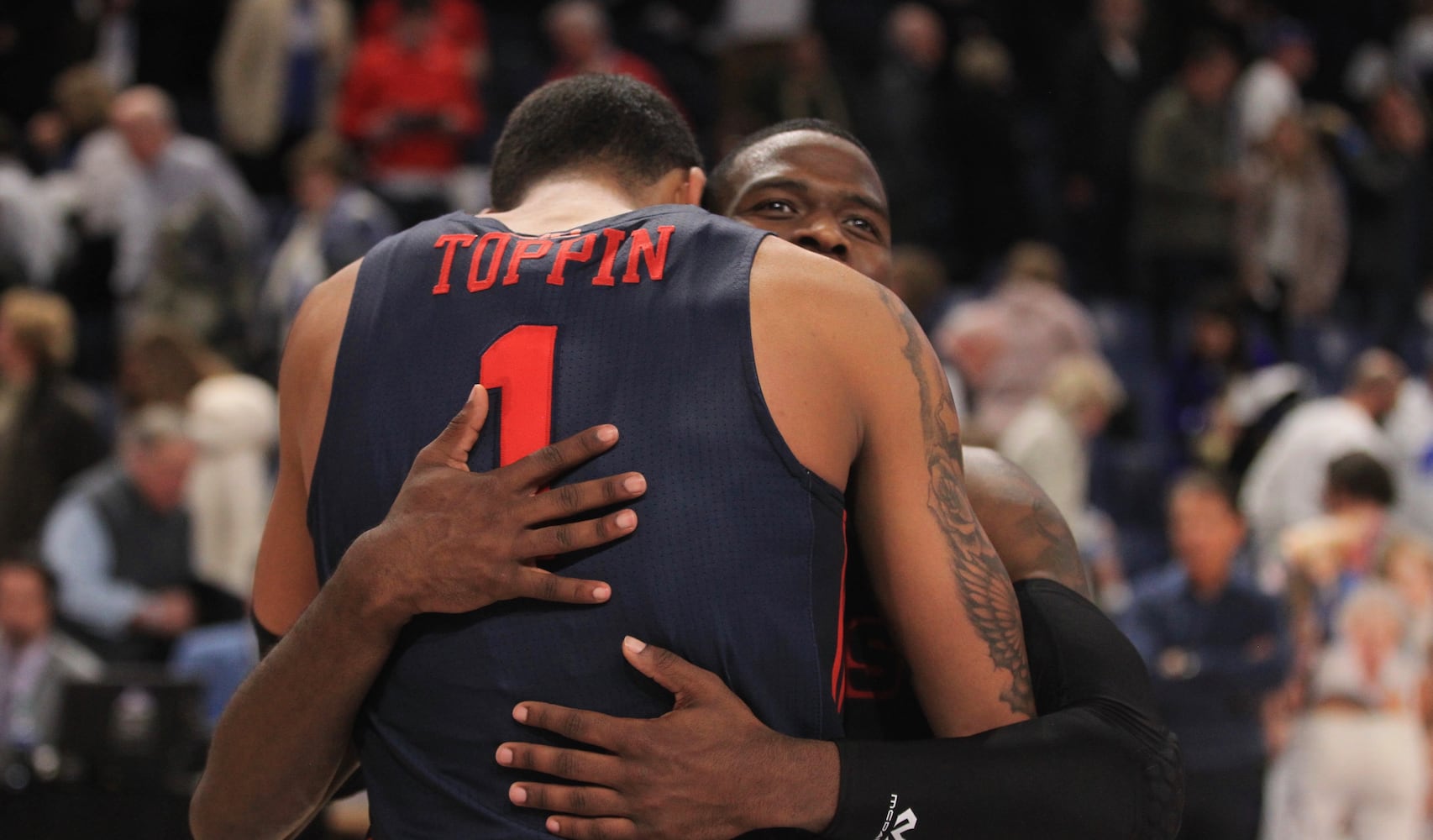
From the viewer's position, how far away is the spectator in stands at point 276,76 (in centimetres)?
968

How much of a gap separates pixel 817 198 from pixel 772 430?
0.75 m

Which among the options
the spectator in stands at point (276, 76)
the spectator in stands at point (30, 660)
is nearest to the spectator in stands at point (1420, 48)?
the spectator in stands at point (276, 76)

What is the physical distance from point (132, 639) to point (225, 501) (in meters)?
0.77

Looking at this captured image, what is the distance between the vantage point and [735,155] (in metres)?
2.83

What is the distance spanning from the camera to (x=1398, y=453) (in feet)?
29.6

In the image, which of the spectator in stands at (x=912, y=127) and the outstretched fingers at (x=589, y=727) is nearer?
the outstretched fingers at (x=589, y=727)

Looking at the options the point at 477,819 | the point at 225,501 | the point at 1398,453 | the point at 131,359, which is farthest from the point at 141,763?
the point at 1398,453

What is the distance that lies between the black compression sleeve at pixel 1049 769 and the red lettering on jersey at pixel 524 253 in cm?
70

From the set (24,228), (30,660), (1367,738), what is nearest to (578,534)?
(30,660)

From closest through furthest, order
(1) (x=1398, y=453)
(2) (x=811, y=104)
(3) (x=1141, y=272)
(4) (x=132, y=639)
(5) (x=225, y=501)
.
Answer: (4) (x=132, y=639)
(5) (x=225, y=501)
(1) (x=1398, y=453)
(2) (x=811, y=104)
(3) (x=1141, y=272)

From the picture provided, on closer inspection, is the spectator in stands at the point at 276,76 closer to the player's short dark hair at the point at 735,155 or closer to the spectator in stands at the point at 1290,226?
the spectator in stands at the point at 1290,226

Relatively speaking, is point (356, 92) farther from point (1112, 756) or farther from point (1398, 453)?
point (1112, 756)

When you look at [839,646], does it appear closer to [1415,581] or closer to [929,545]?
[929,545]

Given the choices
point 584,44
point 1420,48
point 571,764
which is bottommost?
point 571,764
